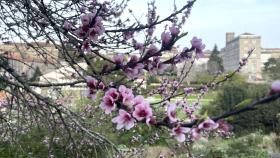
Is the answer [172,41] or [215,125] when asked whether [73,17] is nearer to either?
[172,41]

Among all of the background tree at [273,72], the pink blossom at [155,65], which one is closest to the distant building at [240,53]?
the background tree at [273,72]

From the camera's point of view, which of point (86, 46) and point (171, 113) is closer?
point (171, 113)

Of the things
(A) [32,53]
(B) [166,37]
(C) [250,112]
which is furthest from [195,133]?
(C) [250,112]

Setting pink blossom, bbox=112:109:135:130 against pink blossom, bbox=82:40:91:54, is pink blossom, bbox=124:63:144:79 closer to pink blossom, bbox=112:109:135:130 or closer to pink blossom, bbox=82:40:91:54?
pink blossom, bbox=82:40:91:54

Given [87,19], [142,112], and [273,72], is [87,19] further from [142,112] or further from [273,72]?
[273,72]

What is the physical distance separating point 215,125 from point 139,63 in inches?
37.2

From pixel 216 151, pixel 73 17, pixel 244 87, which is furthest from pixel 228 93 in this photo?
pixel 73 17

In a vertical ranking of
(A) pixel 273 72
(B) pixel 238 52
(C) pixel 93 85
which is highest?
(B) pixel 238 52

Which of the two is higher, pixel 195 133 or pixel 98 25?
pixel 98 25

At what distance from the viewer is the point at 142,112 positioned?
70.9 inches

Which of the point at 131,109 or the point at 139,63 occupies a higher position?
the point at 139,63

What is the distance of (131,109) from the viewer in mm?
1856

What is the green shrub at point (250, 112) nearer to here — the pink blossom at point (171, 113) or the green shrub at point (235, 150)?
the green shrub at point (235, 150)

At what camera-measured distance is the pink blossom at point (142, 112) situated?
5.88 ft
